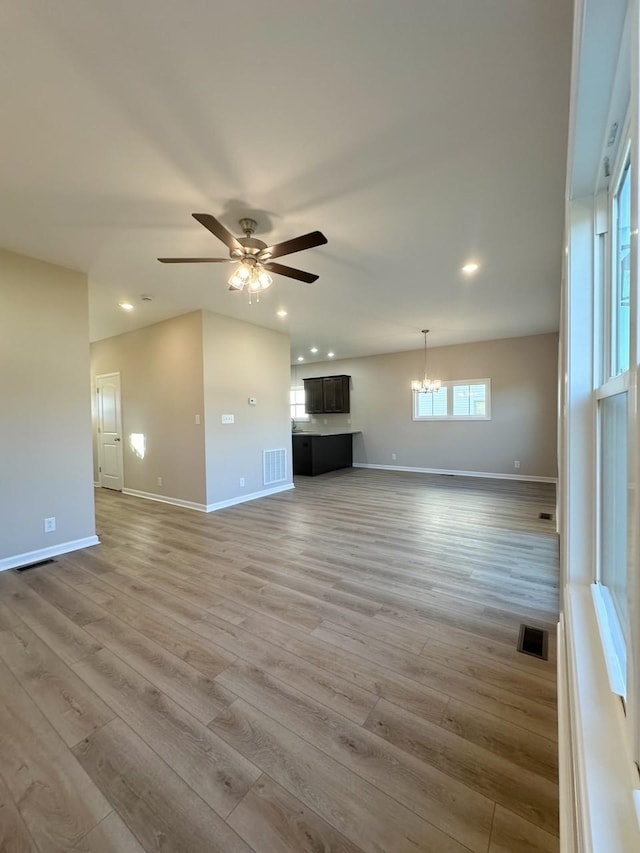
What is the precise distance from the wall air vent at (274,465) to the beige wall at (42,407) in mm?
2608

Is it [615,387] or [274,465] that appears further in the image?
[274,465]

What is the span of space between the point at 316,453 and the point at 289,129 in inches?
241

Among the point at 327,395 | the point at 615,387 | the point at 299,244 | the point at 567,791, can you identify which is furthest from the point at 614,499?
the point at 327,395

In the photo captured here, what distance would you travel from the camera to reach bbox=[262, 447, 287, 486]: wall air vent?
578 centimetres

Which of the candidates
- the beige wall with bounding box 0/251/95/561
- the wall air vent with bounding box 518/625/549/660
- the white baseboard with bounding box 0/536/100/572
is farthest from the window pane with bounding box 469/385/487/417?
the white baseboard with bounding box 0/536/100/572

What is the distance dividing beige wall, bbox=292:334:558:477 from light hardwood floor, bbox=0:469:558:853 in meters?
3.96

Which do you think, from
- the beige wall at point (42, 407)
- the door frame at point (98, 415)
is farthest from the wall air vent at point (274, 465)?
the beige wall at point (42, 407)

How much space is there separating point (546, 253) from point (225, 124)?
2.95m

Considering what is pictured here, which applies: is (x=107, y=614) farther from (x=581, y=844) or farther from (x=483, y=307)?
(x=483, y=307)

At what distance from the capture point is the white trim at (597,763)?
610 mm

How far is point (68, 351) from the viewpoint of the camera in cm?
348

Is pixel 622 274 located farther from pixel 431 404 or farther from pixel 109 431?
pixel 109 431

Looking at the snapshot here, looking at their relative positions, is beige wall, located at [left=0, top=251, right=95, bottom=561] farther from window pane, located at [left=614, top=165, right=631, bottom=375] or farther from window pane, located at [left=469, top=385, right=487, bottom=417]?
window pane, located at [left=469, top=385, right=487, bottom=417]

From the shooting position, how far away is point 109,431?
6.19m
